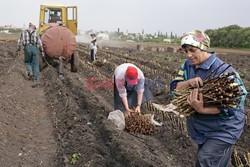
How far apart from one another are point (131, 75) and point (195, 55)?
8.99ft

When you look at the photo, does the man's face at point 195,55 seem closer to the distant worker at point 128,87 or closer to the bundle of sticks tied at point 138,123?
the distant worker at point 128,87

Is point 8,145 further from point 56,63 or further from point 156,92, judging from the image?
point 56,63

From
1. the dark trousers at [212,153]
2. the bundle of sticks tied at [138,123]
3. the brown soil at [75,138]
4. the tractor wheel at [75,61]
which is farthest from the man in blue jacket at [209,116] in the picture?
the tractor wheel at [75,61]

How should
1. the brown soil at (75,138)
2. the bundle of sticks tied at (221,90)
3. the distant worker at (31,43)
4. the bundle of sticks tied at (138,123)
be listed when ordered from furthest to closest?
the distant worker at (31,43) → the bundle of sticks tied at (138,123) → the brown soil at (75,138) → the bundle of sticks tied at (221,90)

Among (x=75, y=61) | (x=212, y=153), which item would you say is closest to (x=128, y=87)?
(x=212, y=153)

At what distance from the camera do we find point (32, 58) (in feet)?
36.2

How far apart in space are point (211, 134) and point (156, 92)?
684 centimetres

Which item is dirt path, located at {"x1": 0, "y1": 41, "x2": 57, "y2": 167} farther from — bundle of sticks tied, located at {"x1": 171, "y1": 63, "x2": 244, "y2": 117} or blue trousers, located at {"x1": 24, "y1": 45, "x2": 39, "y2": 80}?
bundle of sticks tied, located at {"x1": 171, "y1": 63, "x2": 244, "y2": 117}

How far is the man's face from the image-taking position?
3.09 meters

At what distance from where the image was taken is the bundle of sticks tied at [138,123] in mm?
6020

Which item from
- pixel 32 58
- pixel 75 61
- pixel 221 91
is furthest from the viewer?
pixel 75 61

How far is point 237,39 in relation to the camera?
39469 millimetres

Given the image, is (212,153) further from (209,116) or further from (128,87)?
(128,87)

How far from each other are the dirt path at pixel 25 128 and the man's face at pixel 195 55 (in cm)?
288
